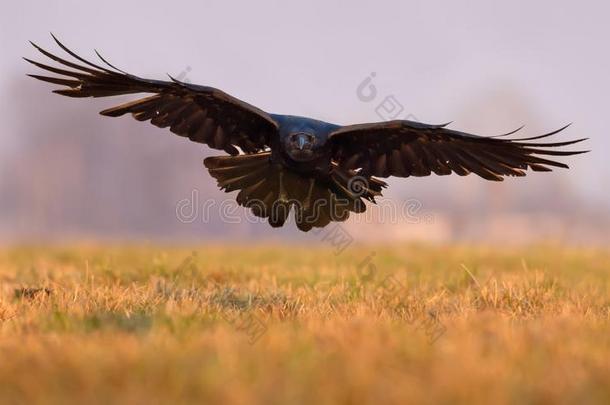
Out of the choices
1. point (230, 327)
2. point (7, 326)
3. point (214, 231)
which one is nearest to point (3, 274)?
point (7, 326)

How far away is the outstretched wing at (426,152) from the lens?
6789 mm

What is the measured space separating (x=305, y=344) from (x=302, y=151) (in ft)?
10.4

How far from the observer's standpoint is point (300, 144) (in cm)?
678

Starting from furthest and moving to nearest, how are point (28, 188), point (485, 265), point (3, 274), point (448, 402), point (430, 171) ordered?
point (28, 188)
point (485, 265)
point (3, 274)
point (430, 171)
point (448, 402)

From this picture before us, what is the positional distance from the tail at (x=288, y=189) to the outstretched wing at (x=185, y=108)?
8.1 inches

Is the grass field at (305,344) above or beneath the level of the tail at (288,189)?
beneath

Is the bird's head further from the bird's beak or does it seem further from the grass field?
the grass field

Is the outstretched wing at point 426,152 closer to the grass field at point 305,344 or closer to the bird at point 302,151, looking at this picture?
the bird at point 302,151

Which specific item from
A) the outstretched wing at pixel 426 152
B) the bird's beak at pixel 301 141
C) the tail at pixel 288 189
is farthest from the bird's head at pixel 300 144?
the tail at pixel 288 189

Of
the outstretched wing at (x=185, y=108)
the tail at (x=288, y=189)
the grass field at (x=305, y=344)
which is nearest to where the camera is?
the grass field at (x=305, y=344)

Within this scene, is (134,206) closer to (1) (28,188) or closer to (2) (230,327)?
(1) (28,188)

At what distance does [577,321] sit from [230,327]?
207 centimetres

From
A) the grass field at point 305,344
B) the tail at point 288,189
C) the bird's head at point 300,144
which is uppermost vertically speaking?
the bird's head at point 300,144

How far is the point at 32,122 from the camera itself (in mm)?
59875
